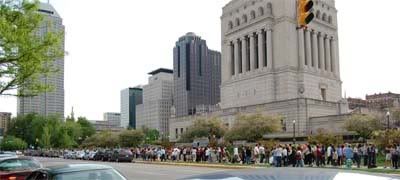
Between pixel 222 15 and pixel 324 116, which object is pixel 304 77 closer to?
pixel 324 116

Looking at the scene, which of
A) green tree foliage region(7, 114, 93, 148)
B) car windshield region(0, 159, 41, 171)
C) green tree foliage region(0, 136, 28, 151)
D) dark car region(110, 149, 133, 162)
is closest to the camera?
car windshield region(0, 159, 41, 171)

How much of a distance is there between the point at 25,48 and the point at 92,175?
12.4 metres

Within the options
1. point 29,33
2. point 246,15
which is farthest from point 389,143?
point 246,15

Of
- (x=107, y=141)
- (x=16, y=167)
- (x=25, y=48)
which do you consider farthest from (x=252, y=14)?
(x=16, y=167)

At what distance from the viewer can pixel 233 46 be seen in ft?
387

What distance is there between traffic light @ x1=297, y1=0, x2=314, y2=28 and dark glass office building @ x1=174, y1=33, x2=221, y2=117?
163 m

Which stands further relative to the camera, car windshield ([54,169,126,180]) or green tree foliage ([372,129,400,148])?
green tree foliage ([372,129,400,148])

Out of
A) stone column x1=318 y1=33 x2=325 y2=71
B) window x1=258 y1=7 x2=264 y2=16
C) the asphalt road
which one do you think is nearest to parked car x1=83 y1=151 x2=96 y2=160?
the asphalt road

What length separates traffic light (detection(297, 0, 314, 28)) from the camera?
14.5m

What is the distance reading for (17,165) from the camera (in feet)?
55.7

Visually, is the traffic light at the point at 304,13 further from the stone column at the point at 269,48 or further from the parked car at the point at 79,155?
the stone column at the point at 269,48

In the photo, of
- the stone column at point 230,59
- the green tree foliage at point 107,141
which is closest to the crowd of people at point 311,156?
the green tree foliage at point 107,141

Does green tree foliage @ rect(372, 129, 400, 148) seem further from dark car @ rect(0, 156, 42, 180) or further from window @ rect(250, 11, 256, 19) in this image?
window @ rect(250, 11, 256, 19)

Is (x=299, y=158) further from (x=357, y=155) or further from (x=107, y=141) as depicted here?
(x=107, y=141)
